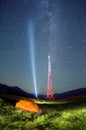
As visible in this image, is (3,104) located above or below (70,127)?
below

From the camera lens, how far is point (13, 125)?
22438mm

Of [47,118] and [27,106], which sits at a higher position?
[47,118]

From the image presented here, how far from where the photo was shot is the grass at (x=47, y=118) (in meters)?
22.1

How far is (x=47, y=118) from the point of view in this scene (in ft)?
78.7

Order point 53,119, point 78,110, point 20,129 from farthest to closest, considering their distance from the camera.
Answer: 1. point 78,110
2. point 53,119
3. point 20,129

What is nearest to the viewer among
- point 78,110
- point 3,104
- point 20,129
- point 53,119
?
point 20,129

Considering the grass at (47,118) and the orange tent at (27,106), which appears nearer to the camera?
the grass at (47,118)

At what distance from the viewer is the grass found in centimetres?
2211

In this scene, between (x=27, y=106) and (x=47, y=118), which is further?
(x=27, y=106)

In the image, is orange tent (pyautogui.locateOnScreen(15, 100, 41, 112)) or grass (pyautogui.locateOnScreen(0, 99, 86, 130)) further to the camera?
orange tent (pyautogui.locateOnScreen(15, 100, 41, 112))

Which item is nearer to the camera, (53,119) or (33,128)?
(33,128)

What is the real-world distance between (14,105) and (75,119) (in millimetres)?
7328

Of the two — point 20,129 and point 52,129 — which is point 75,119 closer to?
point 52,129

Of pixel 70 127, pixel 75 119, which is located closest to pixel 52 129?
pixel 70 127
